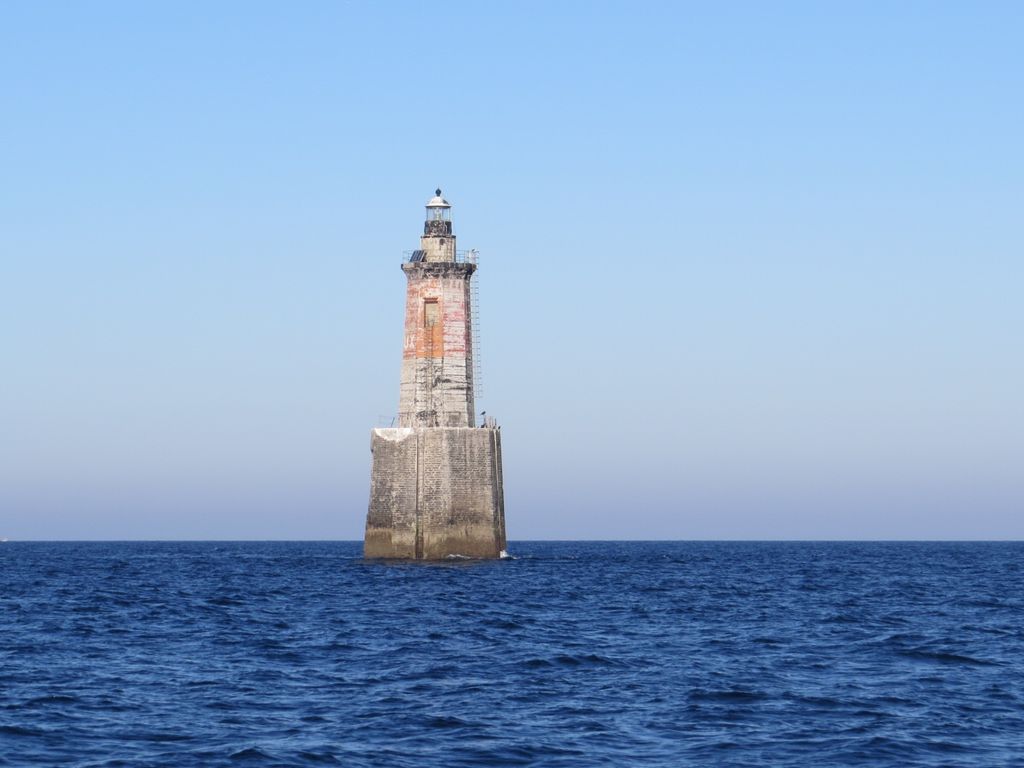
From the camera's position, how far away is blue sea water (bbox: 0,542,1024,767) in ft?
73.2

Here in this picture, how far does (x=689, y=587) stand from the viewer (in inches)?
2456

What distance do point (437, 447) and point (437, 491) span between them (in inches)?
81.2

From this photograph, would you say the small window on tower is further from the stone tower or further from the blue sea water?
the blue sea water

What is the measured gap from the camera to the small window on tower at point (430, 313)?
6938 centimetres

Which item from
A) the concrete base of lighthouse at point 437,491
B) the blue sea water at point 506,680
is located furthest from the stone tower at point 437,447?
the blue sea water at point 506,680

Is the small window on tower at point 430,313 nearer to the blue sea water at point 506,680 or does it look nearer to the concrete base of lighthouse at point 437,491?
the concrete base of lighthouse at point 437,491

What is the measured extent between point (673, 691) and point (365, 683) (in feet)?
19.7

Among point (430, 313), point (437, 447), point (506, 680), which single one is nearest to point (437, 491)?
point (437, 447)

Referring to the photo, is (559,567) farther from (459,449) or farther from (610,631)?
(610,631)

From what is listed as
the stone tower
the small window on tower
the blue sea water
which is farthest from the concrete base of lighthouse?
the blue sea water

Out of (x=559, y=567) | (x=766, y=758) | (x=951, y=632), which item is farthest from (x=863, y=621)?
(x=559, y=567)

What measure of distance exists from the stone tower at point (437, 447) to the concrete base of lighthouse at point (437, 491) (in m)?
0.05

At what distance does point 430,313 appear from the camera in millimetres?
69438

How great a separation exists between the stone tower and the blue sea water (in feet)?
44.0
